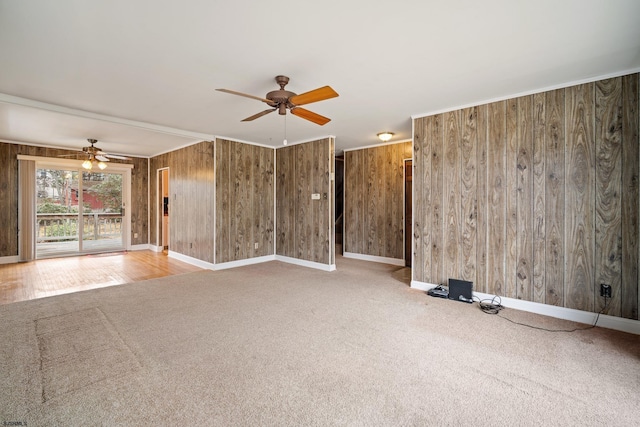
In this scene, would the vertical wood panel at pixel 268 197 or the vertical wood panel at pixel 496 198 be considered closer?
the vertical wood panel at pixel 496 198

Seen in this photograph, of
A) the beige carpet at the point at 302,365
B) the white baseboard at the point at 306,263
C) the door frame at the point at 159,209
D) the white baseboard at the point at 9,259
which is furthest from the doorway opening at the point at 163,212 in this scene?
the beige carpet at the point at 302,365

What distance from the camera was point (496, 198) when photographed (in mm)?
3480

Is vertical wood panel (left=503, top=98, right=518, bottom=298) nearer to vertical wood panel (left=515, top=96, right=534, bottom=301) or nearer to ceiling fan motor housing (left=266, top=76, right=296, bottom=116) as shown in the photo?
vertical wood panel (left=515, top=96, right=534, bottom=301)

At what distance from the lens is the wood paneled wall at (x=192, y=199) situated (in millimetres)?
5504

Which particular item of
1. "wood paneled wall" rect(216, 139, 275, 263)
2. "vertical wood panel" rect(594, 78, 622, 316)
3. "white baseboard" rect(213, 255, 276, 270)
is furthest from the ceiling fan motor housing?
"white baseboard" rect(213, 255, 276, 270)

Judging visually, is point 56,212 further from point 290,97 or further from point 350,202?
point 290,97

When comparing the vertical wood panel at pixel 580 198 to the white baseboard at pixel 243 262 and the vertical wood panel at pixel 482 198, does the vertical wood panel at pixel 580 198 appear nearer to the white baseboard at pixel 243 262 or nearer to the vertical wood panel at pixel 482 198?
the vertical wood panel at pixel 482 198

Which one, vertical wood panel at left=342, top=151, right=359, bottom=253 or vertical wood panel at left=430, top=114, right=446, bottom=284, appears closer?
vertical wood panel at left=430, top=114, right=446, bottom=284

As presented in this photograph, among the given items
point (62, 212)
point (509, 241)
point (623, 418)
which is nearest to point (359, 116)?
point (509, 241)

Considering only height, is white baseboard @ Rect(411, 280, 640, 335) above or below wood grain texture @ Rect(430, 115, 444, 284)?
below

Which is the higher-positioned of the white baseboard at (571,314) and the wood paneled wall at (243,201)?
the wood paneled wall at (243,201)

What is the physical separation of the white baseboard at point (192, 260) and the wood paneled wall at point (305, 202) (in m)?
1.48

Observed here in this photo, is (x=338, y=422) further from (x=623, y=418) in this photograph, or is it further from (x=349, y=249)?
(x=349, y=249)

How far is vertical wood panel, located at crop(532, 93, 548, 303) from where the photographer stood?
126 inches
